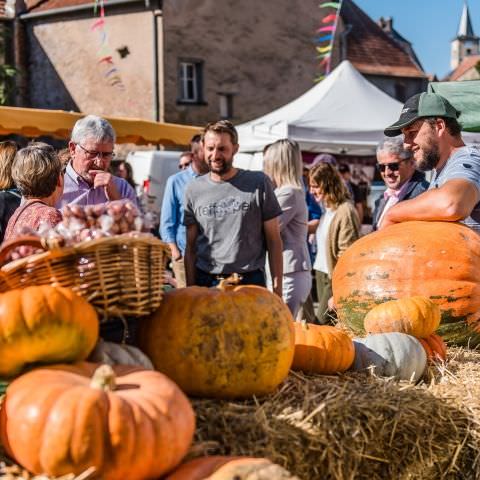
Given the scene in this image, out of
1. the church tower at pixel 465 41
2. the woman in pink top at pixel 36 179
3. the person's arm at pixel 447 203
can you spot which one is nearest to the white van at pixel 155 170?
the woman in pink top at pixel 36 179

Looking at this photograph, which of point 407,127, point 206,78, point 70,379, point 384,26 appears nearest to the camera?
point 70,379

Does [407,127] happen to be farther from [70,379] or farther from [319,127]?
[319,127]

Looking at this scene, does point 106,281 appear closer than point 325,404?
Yes

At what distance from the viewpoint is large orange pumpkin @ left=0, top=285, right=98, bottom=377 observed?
1944 millimetres

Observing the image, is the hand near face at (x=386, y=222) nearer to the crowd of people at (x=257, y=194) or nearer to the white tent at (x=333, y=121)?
the crowd of people at (x=257, y=194)

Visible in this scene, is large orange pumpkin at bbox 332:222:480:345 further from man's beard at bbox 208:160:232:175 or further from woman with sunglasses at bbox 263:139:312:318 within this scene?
woman with sunglasses at bbox 263:139:312:318

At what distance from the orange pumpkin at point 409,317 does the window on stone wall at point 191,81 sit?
A: 1994 centimetres

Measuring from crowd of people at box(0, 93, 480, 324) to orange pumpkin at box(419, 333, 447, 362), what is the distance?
608 mm

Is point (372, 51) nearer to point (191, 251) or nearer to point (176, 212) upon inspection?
point (176, 212)

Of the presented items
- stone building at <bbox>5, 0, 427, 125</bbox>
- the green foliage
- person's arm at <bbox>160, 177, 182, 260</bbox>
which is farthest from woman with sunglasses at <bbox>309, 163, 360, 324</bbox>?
the green foliage

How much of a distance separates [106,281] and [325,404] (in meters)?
0.77

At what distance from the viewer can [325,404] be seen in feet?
7.73

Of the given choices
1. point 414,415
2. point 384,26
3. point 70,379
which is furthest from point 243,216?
point 384,26

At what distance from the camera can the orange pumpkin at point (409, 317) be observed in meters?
3.27
